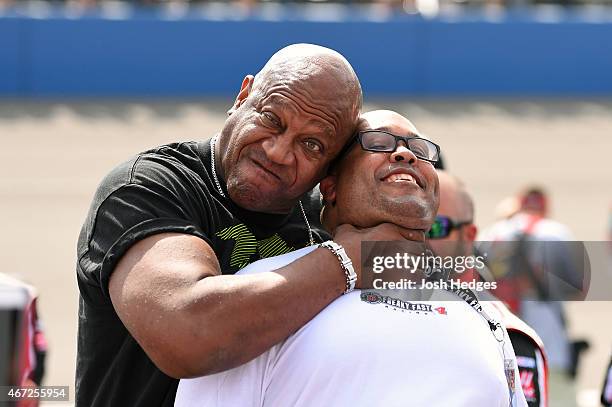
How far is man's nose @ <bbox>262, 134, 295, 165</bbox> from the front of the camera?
2.73 m

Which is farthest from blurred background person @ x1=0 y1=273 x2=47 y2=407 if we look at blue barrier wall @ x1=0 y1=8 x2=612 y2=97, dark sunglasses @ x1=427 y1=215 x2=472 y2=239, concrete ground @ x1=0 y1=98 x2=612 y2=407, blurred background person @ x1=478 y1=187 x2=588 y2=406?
blue barrier wall @ x1=0 y1=8 x2=612 y2=97

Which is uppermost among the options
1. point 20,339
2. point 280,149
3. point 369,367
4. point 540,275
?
point 280,149

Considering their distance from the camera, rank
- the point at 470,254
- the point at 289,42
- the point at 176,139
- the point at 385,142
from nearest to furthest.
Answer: the point at 385,142
the point at 470,254
the point at 176,139
the point at 289,42

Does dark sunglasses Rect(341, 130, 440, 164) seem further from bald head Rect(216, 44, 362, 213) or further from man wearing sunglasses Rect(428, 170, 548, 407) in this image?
man wearing sunglasses Rect(428, 170, 548, 407)

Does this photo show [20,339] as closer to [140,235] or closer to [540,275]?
[140,235]

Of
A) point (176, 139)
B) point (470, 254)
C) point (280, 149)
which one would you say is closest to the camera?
point (280, 149)

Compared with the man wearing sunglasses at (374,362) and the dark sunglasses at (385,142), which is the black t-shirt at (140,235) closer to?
the man wearing sunglasses at (374,362)

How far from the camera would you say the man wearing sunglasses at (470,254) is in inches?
120

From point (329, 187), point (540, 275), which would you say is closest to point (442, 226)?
point (540, 275)

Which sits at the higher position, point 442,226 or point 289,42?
point 442,226

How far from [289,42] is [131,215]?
15.0 metres

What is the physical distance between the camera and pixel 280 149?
273 cm

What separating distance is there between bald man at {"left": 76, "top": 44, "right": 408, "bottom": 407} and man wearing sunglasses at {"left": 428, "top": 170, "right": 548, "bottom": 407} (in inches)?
23.1

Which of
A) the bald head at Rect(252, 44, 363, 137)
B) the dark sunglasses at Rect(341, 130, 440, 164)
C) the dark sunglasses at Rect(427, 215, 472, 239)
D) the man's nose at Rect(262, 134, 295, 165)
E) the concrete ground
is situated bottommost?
the concrete ground
